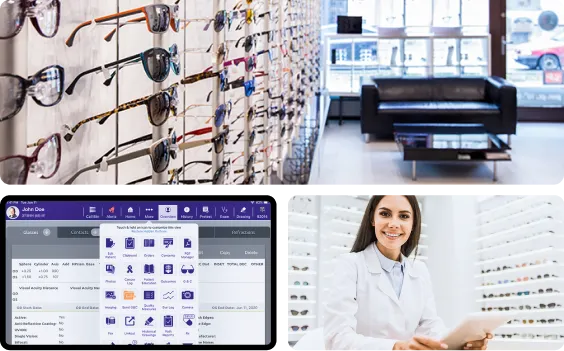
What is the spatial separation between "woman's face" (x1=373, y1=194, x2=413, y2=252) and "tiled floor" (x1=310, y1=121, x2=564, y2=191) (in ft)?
16.9

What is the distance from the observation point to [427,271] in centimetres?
121

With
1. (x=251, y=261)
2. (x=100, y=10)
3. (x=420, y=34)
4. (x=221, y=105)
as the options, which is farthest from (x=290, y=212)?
(x=420, y=34)

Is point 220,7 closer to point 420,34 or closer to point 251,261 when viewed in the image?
point 251,261

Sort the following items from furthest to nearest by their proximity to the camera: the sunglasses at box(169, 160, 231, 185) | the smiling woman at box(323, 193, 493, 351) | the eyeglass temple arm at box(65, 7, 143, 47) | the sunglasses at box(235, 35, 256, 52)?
the sunglasses at box(235, 35, 256, 52) < the sunglasses at box(169, 160, 231, 185) < the eyeglass temple arm at box(65, 7, 143, 47) < the smiling woman at box(323, 193, 493, 351)

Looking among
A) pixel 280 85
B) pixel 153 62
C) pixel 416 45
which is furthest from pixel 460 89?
pixel 153 62

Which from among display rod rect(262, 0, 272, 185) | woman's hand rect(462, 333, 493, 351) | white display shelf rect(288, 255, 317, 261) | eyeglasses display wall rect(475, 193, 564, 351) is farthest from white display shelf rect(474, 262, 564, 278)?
display rod rect(262, 0, 272, 185)

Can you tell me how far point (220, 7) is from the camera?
2512 millimetres

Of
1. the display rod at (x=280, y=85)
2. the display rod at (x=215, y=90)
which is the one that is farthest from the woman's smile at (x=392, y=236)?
the display rod at (x=280, y=85)

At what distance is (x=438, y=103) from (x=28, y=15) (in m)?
10.4

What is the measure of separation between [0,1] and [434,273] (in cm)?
69

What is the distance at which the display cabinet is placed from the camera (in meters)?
13.0

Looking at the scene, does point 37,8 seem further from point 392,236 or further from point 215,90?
point 215,90

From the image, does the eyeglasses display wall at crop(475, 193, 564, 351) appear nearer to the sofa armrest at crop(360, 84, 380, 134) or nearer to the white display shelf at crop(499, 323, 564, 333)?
the white display shelf at crop(499, 323, 564, 333)

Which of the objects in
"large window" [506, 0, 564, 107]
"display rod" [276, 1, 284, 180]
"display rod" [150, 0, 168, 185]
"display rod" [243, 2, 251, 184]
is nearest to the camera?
"display rod" [150, 0, 168, 185]
